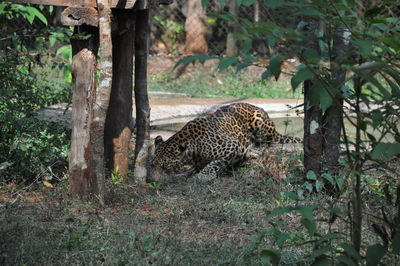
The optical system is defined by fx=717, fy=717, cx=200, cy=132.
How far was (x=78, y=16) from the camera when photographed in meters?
5.51

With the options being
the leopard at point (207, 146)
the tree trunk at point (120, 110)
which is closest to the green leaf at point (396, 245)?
the tree trunk at point (120, 110)

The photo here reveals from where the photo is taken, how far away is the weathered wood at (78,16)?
18.0 ft

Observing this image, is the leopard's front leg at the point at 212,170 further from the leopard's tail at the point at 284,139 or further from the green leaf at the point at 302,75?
the green leaf at the point at 302,75

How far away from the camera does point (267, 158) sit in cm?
752

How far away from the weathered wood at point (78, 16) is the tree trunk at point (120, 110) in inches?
43.2

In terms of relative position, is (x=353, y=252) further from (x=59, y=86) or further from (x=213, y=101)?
(x=59, y=86)

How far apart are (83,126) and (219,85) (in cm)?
817

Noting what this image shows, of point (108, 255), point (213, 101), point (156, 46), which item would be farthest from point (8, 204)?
point (156, 46)

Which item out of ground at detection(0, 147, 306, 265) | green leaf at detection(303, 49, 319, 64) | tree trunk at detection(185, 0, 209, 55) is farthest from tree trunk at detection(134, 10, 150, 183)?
tree trunk at detection(185, 0, 209, 55)

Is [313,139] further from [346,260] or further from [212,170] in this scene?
[346,260]

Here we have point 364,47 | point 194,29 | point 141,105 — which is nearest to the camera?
point 364,47

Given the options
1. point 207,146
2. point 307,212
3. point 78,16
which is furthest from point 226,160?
point 307,212

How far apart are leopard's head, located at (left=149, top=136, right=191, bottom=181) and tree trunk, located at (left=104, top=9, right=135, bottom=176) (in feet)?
1.75

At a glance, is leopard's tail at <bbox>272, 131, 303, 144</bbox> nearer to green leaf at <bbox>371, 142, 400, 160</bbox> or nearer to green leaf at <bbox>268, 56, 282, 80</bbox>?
green leaf at <bbox>371, 142, 400, 160</bbox>
